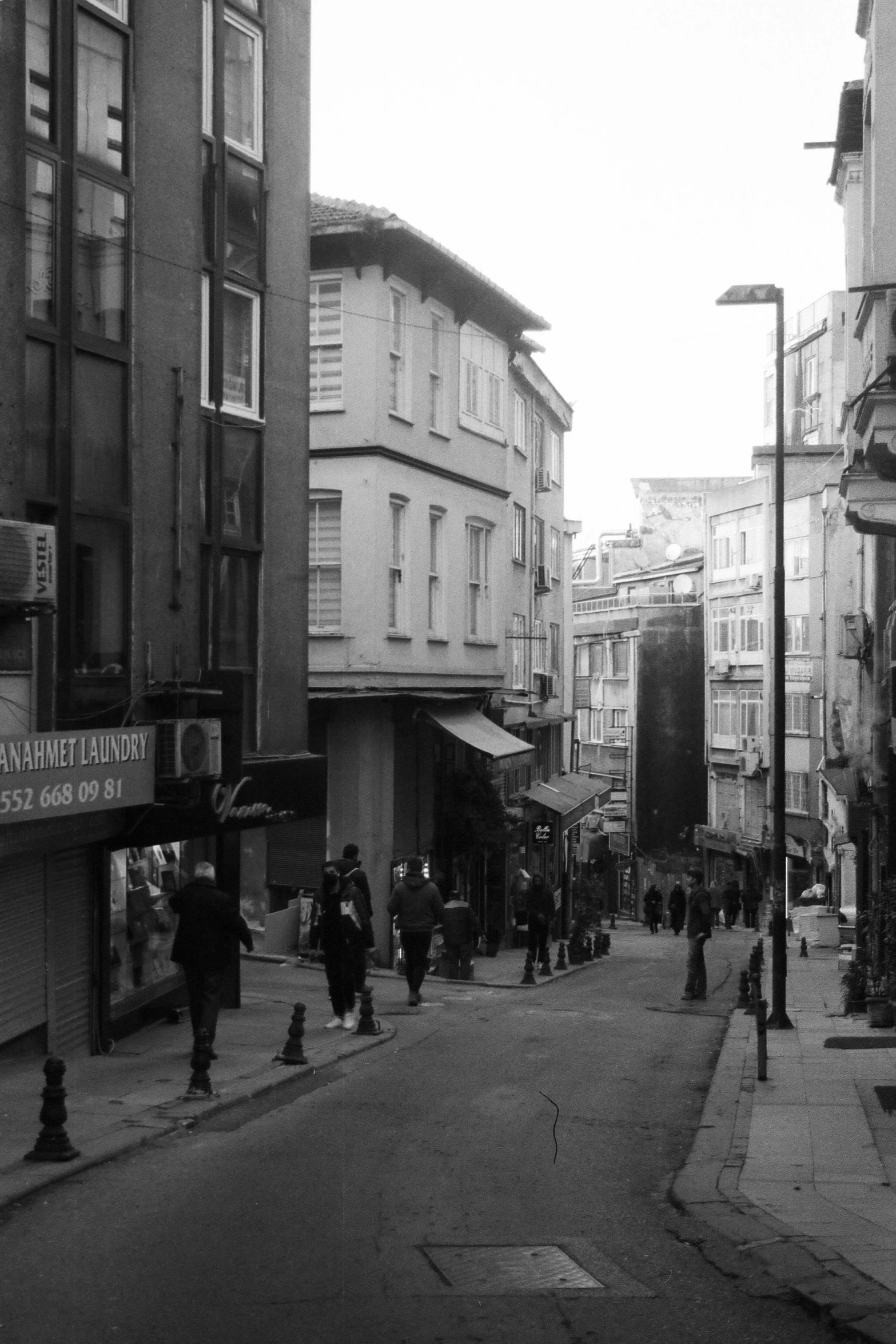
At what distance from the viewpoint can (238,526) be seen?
17656 millimetres

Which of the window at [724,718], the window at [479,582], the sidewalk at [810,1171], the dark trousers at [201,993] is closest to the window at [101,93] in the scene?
the dark trousers at [201,993]

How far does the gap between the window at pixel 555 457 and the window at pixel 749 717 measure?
14731 millimetres

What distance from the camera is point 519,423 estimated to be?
36688mm

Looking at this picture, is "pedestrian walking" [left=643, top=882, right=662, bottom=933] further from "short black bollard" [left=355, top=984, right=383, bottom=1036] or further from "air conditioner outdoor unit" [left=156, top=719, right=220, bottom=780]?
"air conditioner outdoor unit" [left=156, top=719, right=220, bottom=780]

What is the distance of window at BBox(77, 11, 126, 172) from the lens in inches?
554

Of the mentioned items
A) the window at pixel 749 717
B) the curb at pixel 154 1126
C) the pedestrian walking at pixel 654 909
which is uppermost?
the window at pixel 749 717

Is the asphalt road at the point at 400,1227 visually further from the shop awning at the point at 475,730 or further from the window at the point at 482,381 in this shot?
the window at the point at 482,381

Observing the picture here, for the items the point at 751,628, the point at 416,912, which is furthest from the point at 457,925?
the point at 751,628

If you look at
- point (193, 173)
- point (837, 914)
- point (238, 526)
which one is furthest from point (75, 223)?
point (837, 914)

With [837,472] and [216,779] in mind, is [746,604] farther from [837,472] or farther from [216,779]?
[216,779]

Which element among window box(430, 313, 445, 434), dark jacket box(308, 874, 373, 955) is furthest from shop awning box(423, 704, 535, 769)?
dark jacket box(308, 874, 373, 955)

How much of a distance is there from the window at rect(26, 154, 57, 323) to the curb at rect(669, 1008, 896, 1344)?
890cm

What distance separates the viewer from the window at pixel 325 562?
997 inches

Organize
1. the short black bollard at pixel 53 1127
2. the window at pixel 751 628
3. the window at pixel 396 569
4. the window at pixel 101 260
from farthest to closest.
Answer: the window at pixel 751 628 → the window at pixel 396 569 → the window at pixel 101 260 → the short black bollard at pixel 53 1127
